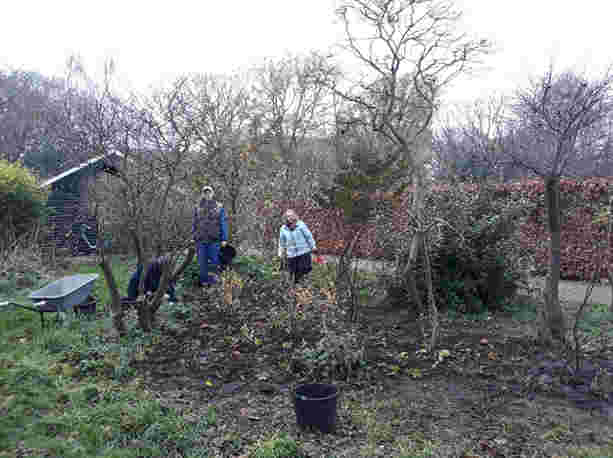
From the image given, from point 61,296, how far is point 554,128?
5.88m

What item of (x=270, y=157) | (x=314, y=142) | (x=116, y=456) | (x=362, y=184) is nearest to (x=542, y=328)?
(x=362, y=184)

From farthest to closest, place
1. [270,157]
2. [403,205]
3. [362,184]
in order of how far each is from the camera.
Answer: [270,157] → [403,205] → [362,184]

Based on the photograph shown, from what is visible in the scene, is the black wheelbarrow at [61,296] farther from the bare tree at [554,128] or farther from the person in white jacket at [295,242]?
the bare tree at [554,128]

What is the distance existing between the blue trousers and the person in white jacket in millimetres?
1288

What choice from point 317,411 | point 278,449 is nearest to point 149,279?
point 317,411

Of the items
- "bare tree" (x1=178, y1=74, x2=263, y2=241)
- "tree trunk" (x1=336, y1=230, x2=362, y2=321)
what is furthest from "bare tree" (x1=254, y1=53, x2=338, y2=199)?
"tree trunk" (x1=336, y1=230, x2=362, y2=321)

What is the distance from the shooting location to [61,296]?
631 cm

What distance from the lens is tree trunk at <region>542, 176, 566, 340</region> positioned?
520cm

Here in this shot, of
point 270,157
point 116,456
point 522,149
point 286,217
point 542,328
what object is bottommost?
point 116,456

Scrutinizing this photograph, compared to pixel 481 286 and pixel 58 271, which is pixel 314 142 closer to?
pixel 58 271

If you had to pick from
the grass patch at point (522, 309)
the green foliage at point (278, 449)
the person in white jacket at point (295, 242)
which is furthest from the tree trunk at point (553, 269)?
the person in white jacket at point (295, 242)

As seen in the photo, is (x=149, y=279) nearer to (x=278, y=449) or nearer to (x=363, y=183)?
(x=363, y=183)

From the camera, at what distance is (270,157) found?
1822cm

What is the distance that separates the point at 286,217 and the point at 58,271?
601 cm
